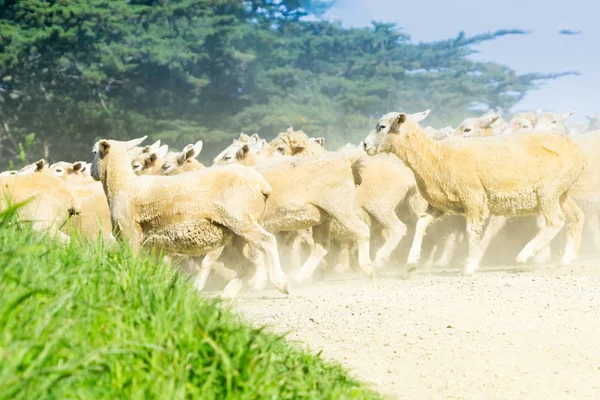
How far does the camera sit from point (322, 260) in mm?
15914

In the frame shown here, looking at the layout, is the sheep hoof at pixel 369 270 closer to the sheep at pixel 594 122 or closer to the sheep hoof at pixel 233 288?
the sheep hoof at pixel 233 288

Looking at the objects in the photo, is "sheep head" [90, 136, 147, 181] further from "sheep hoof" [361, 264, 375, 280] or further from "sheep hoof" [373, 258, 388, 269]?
"sheep hoof" [373, 258, 388, 269]

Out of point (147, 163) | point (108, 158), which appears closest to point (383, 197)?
point (147, 163)

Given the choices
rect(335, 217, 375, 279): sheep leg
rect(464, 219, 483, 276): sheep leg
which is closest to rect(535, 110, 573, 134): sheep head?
rect(464, 219, 483, 276): sheep leg

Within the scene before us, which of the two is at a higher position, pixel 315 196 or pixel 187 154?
pixel 187 154

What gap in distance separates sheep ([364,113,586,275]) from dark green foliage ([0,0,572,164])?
72.4 ft

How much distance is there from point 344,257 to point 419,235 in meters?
2.71

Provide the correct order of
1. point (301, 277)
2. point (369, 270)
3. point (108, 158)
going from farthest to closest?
1. point (301, 277)
2. point (369, 270)
3. point (108, 158)

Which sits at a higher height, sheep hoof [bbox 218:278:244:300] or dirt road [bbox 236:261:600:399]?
dirt road [bbox 236:261:600:399]

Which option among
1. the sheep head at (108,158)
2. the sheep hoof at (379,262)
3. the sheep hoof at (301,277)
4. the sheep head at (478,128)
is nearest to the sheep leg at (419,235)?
the sheep hoof at (379,262)

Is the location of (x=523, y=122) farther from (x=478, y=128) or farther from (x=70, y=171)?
(x=70, y=171)

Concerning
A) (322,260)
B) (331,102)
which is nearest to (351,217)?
(322,260)

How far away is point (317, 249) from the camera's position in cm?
1534

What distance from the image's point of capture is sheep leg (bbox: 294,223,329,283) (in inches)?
589
